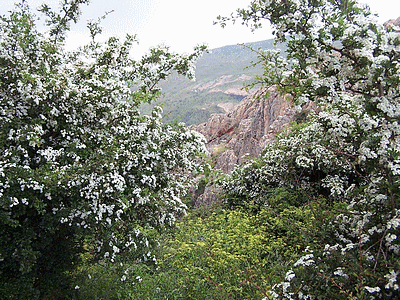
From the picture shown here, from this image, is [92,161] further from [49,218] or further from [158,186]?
[158,186]

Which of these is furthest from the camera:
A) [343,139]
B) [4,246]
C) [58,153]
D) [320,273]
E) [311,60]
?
[58,153]

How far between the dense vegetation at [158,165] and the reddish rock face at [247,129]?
38.5 feet

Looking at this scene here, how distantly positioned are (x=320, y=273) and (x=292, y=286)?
0.37 metres

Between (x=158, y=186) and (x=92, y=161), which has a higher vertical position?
(x=92, y=161)

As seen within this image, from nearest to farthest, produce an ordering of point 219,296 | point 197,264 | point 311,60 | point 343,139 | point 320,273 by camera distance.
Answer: point 320,273
point 311,60
point 343,139
point 219,296
point 197,264

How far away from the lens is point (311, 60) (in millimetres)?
3951

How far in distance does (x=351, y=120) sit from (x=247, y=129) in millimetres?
22044

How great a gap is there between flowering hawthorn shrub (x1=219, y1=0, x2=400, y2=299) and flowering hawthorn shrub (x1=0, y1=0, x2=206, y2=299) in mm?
2622

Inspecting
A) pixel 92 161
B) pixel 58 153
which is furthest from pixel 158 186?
pixel 58 153

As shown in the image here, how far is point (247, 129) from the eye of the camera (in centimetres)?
2578

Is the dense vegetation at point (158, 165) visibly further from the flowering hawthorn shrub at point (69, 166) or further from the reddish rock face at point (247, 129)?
the reddish rock face at point (247, 129)

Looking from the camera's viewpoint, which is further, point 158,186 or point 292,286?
point 158,186

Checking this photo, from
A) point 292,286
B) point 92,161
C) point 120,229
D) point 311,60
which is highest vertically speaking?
point 311,60

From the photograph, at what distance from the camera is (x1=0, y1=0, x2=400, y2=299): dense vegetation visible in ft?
11.2
